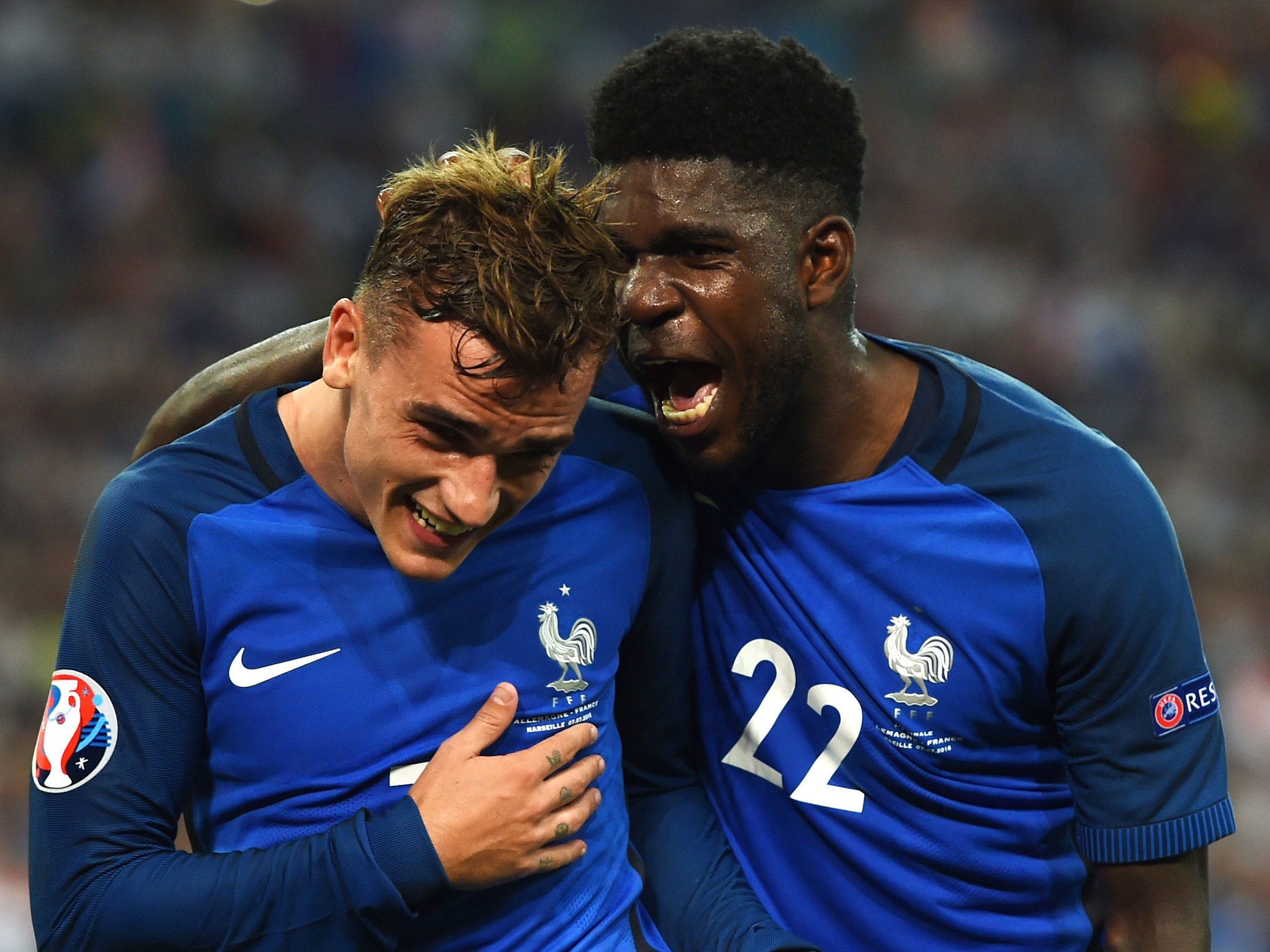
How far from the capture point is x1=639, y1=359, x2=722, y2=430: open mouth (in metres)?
2.43

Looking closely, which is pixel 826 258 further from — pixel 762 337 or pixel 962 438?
pixel 962 438

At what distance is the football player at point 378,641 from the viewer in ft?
6.70

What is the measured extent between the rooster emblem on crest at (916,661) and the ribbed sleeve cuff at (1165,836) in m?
0.37

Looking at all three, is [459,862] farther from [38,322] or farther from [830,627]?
[38,322]

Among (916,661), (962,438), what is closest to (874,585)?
(916,661)

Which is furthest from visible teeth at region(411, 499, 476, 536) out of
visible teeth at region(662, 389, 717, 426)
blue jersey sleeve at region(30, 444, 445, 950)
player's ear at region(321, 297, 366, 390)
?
visible teeth at region(662, 389, 717, 426)

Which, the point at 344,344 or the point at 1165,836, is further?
the point at 1165,836

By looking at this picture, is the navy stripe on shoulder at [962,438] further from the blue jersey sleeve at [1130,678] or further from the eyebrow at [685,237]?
the eyebrow at [685,237]

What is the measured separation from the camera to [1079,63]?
10.8 meters

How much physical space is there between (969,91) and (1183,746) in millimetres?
8730

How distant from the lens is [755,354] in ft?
8.04

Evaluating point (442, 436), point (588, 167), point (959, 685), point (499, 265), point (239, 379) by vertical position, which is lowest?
point (588, 167)

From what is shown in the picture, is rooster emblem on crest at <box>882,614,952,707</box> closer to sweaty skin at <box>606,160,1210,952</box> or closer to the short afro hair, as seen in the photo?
sweaty skin at <box>606,160,1210,952</box>

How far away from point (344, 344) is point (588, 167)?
7369 mm
